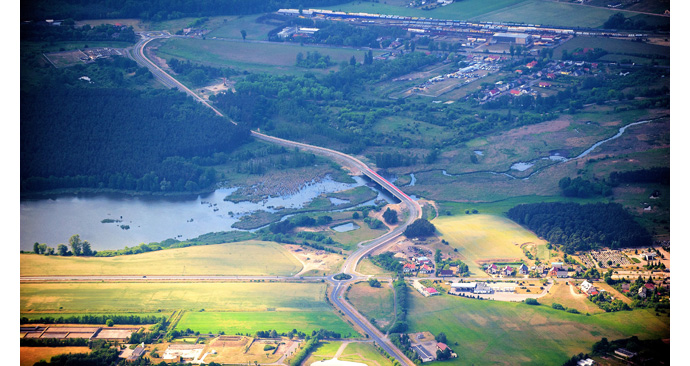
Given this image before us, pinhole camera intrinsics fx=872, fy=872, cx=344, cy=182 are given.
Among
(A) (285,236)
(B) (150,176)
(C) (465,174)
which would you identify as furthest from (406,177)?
(B) (150,176)

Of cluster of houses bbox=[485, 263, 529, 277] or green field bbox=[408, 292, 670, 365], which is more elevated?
cluster of houses bbox=[485, 263, 529, 277]

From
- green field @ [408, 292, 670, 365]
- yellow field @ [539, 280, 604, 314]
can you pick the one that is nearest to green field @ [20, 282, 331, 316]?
green field @ [408, 292, 670, 365]

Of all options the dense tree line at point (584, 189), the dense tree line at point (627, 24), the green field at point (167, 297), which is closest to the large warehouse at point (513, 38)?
the dense tree line at point (627, 24)

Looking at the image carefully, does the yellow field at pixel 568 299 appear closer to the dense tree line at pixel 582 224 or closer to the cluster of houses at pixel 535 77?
the dense tree line at pixel 582 224

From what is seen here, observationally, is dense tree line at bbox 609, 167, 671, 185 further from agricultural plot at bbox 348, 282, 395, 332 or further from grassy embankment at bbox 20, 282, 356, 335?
grassy embankment at bbox 20, 282, 356, 335

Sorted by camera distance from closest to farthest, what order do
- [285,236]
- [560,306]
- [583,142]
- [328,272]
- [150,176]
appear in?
[560,306] → [328,272] → [285,236] → [150,176] → [583,142]

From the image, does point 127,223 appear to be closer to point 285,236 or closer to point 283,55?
point 285,236

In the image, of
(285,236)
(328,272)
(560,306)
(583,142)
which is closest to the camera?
(560,306)
